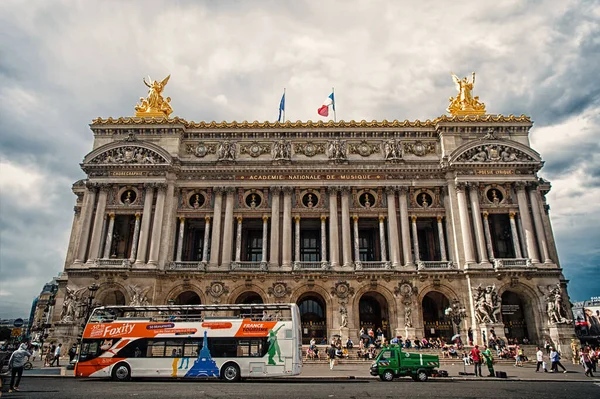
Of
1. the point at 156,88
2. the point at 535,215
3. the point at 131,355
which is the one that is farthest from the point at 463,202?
the point at 156,88

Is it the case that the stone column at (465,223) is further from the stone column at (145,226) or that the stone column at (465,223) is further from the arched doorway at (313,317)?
the stone column at (145,226)

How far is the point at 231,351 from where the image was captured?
21.6 metres

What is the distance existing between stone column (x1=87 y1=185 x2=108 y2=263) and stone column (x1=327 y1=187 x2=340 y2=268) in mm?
22147

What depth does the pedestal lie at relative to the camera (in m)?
35.1

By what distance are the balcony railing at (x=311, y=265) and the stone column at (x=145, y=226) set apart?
14347 millimetres

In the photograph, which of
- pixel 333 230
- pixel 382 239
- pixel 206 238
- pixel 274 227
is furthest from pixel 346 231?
pixel 206 238

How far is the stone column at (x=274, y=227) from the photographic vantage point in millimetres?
40281

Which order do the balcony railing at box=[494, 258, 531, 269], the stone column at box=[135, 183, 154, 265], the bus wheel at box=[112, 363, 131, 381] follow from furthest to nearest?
the stone column at box=[135, 183, 154, 265]
the balcony railing at box=[494, 258, 531, 269]
the bus wheel at box=[112, 363, 131, 381]

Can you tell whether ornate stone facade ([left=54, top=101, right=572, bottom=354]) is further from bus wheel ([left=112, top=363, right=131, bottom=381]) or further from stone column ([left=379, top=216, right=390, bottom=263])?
bus wheel ([left=112, top=363, right=131, bottom=381])

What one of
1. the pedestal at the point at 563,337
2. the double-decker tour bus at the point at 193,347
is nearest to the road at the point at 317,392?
the double-decker tour bus at the point at 193,347

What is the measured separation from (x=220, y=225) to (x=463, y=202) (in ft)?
77.7

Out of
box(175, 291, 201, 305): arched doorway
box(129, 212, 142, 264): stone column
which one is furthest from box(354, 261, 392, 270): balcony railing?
box(129, 212, 142, 264): stone column

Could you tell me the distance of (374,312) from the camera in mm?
41875

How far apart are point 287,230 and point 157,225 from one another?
12.5 meters
